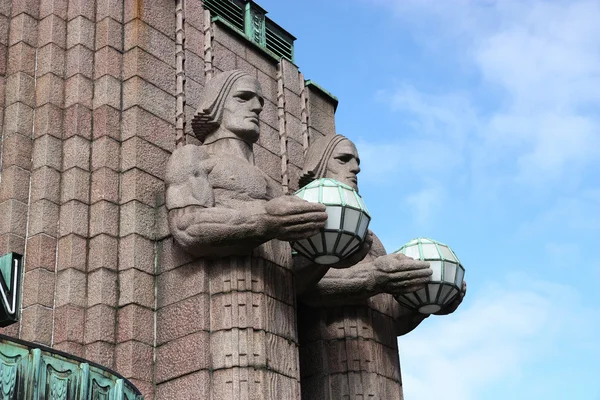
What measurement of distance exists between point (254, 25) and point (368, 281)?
4.69 metres

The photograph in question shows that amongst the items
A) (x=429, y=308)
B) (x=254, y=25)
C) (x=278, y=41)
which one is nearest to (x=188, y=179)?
(x=429, y=308)

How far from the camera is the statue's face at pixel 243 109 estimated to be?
490 inches

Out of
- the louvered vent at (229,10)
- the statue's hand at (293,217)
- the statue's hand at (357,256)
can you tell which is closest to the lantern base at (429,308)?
the statue's hand at (357,256)

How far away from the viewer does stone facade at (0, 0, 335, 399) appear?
1140 cm

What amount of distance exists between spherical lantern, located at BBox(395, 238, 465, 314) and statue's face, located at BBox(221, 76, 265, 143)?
Answer: 86.2 inches

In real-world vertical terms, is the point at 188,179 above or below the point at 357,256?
above

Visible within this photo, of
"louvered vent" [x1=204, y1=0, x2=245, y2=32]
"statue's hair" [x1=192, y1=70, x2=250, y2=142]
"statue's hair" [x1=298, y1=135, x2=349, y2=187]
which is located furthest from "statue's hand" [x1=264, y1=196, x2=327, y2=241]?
"louvered vent" [x1=204, y1=0, x2=245, y2=32]

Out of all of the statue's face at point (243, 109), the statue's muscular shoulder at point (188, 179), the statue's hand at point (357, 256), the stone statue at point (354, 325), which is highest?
the statue's face at point (243, 109)

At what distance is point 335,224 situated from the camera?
1148cm

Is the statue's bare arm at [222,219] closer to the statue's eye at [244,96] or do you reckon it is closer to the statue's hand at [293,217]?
the statue's hand at [293,217]

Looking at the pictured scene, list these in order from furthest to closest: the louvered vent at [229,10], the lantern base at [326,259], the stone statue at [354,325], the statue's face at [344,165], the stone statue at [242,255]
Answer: the louvered vent at [229,10] → the statue's face at [344,165] → the stone statue at [354,325] → the lantern base at [326,259] → the stone statue at [242,255]

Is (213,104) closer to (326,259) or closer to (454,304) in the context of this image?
(326,259)

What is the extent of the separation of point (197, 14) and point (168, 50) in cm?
94

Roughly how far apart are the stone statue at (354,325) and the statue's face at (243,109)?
5.04ft
